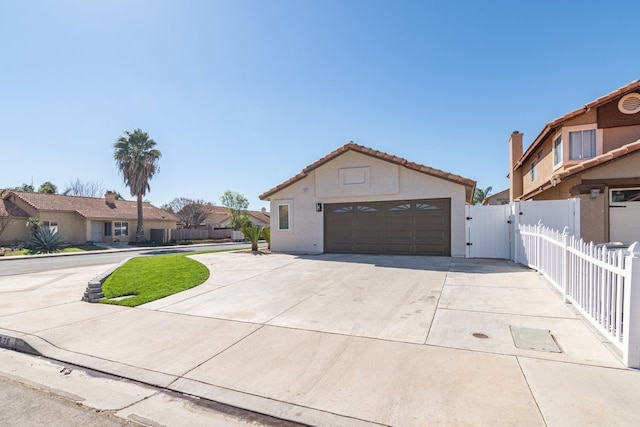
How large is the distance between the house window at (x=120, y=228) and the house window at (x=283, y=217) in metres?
27.0

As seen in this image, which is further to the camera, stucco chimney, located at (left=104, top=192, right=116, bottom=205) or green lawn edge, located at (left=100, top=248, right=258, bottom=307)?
stucco chimney, located at (left=104, top=192, right=116, bottom=205)

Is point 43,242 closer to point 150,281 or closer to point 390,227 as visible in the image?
point 150,281

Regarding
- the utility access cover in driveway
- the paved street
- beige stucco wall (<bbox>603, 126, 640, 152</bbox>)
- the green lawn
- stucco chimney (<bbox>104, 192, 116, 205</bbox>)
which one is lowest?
the paved street

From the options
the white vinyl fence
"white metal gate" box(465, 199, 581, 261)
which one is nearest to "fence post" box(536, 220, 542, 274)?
the white vinyl fence

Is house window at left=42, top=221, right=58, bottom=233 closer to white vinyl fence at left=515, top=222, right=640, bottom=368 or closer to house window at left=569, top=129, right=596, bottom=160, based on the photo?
white vinyl fence at left=515, top=222, right=640, bottom=368

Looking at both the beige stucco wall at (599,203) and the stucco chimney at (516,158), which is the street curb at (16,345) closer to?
the beige stucco wall at (599,203)

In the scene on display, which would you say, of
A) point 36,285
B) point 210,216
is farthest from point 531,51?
point 210,216

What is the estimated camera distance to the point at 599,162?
1038 centimetres

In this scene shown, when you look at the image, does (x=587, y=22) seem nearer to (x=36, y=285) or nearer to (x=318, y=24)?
(x=318, y=24)

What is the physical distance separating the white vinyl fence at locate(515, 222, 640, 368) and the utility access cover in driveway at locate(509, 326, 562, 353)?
2.23ft

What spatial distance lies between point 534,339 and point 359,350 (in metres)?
2.49

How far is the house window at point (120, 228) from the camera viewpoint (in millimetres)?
34997

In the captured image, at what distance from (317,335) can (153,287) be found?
221 inches

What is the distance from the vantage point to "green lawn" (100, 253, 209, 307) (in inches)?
299
